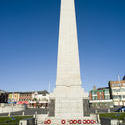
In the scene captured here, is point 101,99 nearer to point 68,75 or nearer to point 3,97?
point 68,75

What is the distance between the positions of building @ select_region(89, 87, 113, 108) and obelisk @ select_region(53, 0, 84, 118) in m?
46.5

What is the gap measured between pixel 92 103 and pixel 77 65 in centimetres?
4876

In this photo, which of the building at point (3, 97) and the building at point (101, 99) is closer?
the building at point (101, 99)

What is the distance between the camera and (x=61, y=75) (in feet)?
49.1

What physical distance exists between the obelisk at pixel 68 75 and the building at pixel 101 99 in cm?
4648

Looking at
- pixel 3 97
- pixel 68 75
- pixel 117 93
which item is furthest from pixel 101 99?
pixel 3 97

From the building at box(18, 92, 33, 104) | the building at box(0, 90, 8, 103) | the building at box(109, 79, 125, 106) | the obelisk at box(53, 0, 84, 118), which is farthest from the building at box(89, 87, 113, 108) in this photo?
the building at box(0, 90, 8, 103)

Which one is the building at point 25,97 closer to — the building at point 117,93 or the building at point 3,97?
the building at point 3,97

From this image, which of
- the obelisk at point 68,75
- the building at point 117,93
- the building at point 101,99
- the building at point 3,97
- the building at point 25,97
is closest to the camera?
the obelisk at point 68,75

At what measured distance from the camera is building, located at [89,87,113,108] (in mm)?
55300

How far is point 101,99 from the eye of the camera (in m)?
59.8

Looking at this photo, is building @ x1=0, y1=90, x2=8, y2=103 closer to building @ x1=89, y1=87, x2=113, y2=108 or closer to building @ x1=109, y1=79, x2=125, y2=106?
building @ x1=89, y1=87, x2=113, y2=108

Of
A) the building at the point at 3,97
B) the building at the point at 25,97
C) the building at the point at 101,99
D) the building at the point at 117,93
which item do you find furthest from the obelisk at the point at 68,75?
the building at the point at 3,97

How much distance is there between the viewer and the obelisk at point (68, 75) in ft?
45.3
